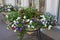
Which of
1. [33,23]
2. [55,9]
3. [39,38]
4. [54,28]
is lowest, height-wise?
[39,38]

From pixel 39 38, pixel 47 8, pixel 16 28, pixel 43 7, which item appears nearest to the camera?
pixel 16 28

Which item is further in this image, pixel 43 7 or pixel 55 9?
pixel 43 7

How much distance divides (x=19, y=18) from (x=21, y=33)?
0.19 meters

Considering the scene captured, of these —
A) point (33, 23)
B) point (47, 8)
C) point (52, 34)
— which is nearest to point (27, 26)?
point (33, 23)

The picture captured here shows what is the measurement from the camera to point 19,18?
161cm

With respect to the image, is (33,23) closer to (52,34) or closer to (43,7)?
(52,34)

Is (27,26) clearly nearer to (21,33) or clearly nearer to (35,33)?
(21,33)

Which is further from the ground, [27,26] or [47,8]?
[47,8]

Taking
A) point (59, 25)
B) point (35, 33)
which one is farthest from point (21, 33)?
point (59, 25)

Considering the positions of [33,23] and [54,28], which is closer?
[33,23]

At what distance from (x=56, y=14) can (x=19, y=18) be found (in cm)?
56

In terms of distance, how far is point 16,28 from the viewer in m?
1.54

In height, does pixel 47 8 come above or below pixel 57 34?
above

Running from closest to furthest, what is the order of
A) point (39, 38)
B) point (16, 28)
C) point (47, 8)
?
point (16, 28) < point (39, 38) < point (47, 8)
